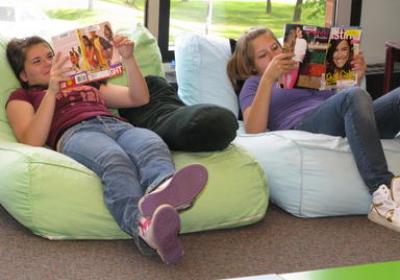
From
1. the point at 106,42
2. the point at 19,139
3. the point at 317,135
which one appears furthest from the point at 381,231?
the point at 19,139

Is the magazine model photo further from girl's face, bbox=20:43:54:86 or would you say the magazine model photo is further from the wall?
Result: the wall

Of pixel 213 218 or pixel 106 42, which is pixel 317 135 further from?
pixel 106 42

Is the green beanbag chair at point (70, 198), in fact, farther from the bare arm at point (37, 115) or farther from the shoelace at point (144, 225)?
the shoelace at point (144, 225)

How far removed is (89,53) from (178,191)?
2.46 feet

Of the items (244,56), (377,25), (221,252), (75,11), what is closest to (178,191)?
(221,252)

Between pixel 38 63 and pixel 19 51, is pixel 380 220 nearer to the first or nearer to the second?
pixel 38 63

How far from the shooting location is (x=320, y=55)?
265 centimetres

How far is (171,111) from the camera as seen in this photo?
2516 mm

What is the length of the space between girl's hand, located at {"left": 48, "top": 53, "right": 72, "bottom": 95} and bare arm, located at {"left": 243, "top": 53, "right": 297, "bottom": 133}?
2.53 feet

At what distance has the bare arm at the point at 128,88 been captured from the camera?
239cm

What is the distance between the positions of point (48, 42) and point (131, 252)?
3.45 ft

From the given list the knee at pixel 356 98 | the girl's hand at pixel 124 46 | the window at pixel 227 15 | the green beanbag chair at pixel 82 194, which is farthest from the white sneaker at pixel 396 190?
the window at pixel 227 15

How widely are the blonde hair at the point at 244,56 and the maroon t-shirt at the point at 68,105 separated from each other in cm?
70

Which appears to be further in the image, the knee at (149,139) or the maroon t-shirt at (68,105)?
the maroon t-shirt at (68,105)
